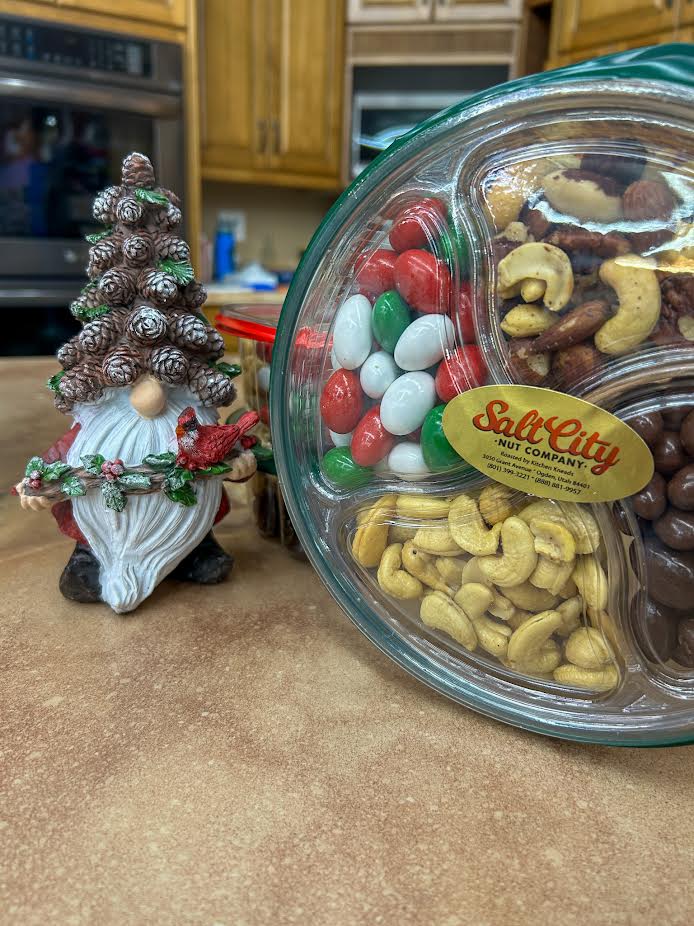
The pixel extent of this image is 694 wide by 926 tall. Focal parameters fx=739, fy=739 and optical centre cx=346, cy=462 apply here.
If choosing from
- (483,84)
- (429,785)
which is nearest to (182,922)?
(429,785)

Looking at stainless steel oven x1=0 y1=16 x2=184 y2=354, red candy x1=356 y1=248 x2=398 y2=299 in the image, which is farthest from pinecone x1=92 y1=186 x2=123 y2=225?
stainless steel oven x1=0 y1=16 x2=184 y2=354

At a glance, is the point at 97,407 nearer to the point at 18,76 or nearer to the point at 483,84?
the point at 18,76

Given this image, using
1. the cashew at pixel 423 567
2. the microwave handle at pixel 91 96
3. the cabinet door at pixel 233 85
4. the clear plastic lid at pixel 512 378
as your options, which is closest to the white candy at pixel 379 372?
the clear plastic lid at pixel 512 378

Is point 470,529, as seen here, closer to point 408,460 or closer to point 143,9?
point 408,460

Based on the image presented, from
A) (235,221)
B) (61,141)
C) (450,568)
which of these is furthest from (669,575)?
(235,221)

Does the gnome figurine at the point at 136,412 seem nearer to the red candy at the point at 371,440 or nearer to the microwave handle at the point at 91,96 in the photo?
Result: the red candy at the point at 371,440

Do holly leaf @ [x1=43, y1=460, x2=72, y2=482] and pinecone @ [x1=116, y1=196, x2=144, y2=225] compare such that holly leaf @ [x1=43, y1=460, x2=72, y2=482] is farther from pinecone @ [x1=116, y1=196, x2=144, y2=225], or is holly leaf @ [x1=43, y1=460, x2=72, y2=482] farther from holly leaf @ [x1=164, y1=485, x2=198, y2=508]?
pinecone @ [x1=116, y1=196, x2=144, y2=225]
